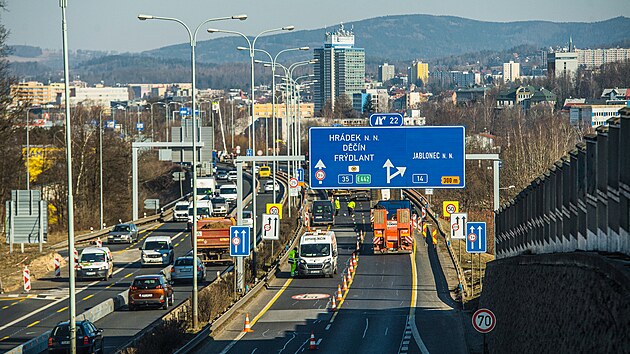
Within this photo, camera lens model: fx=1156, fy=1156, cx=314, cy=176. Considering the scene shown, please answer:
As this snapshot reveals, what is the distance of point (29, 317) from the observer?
134 feet

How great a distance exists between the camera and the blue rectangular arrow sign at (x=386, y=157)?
36531 mm

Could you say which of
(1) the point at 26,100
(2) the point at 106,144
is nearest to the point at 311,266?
(1) the point at 26,100

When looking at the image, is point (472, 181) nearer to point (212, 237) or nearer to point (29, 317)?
point (212, 237)

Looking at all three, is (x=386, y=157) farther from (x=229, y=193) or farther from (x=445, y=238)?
(x=229, y=193)

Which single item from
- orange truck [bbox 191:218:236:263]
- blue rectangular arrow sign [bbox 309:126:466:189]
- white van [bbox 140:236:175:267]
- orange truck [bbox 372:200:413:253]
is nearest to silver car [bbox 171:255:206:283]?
orange truck [bbox 191:218:236:263]

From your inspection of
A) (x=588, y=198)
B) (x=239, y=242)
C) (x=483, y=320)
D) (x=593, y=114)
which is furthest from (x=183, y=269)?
(x=593, y=114)

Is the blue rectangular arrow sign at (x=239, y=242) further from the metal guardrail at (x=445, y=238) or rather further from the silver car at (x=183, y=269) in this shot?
the silver car at (x=183, y=269)

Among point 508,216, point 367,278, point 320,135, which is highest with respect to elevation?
point 320,135

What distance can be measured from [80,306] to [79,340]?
13.5m

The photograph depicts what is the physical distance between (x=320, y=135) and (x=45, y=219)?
21.7m

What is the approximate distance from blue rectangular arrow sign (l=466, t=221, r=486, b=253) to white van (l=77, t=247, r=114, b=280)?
19.1 metres

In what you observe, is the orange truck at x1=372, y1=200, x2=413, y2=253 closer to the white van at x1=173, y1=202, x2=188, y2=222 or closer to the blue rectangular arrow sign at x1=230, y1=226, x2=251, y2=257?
the blue rectangular arrow sign at x1=230, y1=226, x2=251, y2=257

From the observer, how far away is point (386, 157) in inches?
1437

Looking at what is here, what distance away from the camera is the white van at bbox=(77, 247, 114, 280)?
5262 centimetres
